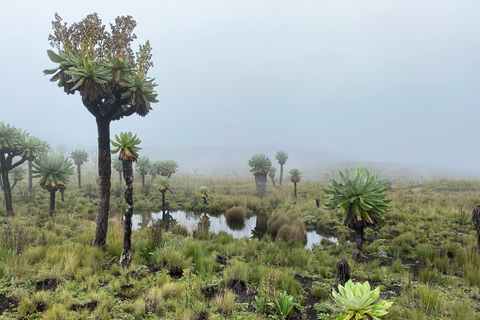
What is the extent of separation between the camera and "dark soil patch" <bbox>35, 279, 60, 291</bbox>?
4.82 meters

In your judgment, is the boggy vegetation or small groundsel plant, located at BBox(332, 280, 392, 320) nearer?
small groundsel plant, located at BBox(332, 280, 392, 320)

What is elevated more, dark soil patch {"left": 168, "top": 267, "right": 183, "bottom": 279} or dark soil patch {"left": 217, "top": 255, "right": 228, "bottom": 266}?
dark soil patch {"left": 168, "top": 267, "right": 183, "bottom": 279}

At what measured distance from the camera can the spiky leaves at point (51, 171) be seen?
11.7 metres

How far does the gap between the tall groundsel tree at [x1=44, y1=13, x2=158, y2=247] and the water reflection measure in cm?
528

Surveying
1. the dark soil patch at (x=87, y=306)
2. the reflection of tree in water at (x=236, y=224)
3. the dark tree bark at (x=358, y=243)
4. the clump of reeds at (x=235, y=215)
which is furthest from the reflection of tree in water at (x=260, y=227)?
the dark soil patch at (x=87, y=306)

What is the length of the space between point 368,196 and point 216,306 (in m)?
5.48

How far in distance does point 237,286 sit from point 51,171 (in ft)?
38.5

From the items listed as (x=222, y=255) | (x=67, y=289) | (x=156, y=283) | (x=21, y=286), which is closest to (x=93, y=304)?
(x=67, y=289)

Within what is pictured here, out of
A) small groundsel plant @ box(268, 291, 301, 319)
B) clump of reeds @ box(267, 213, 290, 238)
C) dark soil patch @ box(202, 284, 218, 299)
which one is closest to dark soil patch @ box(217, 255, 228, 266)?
dark soil patch @ box(202, 284, 218, 299)

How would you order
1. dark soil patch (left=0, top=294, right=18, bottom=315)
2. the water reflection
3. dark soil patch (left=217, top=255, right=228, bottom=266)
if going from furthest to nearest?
the water reflection
dark soil patch (left=217, top=255, right=228, bottom=266)
dark soil patch (left=0, top=294, right=18, bottom=315)

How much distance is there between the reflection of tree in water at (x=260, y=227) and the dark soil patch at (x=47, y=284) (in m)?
8.63

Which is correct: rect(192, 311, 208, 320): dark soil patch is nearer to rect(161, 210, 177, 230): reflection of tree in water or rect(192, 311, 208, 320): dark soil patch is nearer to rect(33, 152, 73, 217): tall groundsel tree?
rect(161, 210, 177, 230): reflection of tree in water

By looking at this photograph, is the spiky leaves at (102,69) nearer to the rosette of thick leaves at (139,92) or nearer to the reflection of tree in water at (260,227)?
the rosette of thick leaves at (139,92)

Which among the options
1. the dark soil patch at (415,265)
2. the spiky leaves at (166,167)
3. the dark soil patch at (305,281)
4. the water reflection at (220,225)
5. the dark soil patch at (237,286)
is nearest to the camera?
the dark soil patch at (237,286)
